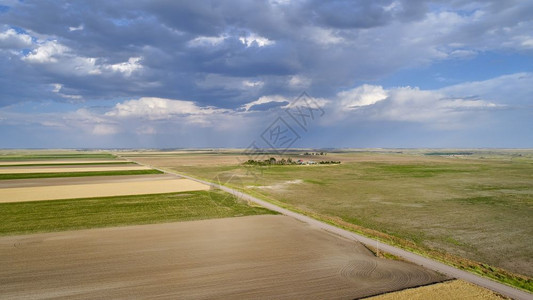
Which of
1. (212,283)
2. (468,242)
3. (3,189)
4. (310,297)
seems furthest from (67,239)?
(3,189)

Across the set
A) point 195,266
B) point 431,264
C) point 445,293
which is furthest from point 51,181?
point 445,293

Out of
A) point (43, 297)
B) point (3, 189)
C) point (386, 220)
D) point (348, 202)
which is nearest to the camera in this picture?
point (43, 297)

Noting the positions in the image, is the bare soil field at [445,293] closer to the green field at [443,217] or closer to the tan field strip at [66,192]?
the green field at [443,217]

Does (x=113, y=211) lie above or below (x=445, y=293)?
above

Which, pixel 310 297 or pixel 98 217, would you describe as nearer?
pixel 310 297

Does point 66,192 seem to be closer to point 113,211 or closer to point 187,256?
point 113,211

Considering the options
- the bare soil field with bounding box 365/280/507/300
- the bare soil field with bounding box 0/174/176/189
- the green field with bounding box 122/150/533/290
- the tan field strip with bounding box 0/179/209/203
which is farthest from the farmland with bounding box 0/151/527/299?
the bare soil field with bounding box 0/174/176/189

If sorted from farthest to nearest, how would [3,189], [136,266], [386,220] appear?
[3,189] < [386,220] < [136,266]

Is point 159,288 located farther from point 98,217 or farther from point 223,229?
point 98,217
